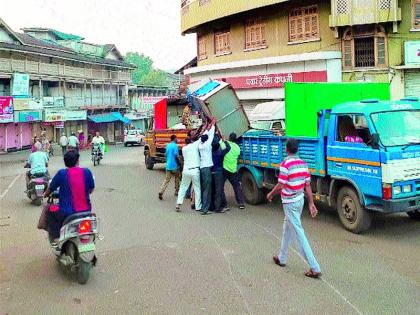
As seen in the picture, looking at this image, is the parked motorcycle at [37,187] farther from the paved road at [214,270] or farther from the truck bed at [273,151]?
the truck bed at [273,151]

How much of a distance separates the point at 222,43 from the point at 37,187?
14484mm

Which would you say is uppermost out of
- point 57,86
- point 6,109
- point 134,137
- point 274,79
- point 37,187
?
point 57,86

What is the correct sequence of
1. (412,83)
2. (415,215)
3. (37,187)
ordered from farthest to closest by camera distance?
(412,83)
(37,187)
(415,215)

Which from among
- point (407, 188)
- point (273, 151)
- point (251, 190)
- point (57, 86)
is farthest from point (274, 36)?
point (57, 86)

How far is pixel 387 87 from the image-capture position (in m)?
10.2

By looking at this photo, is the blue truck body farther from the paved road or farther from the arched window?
the arched window

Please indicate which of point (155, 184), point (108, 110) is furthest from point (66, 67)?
point (155, 184)

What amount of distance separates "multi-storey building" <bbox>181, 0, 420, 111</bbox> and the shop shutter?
0.11 feet

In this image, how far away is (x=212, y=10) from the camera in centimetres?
2212

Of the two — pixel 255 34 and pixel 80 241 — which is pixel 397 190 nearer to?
pixel 80 241

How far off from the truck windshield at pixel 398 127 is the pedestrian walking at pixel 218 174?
343 centimetres

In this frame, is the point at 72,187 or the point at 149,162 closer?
the point at 72,187

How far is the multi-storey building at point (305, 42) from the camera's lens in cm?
1722

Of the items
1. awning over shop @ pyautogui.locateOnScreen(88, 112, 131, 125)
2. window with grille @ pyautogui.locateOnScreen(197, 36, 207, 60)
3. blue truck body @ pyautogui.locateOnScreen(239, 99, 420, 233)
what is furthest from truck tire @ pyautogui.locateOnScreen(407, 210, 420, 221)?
awning over shop @ pyautogui.locateOnScreen(88, 112, 131, 125)
